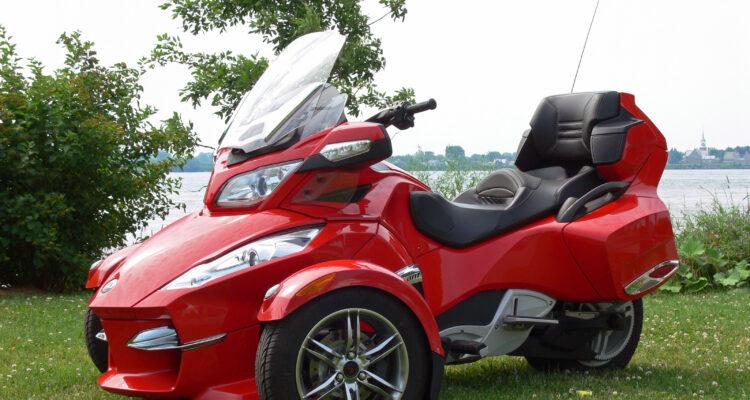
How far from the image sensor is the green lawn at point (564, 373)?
4.01 m

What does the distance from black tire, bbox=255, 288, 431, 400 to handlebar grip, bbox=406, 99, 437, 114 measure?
986mm

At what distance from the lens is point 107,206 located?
9.14m

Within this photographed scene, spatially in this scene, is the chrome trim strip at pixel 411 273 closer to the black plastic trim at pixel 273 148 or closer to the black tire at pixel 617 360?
the black plastic trim at pixel 273 148

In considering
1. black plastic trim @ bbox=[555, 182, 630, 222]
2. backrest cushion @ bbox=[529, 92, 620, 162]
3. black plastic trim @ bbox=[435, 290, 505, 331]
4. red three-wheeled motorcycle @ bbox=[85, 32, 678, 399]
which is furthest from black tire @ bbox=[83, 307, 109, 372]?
backrest cushion @ bbox=[529, 92, 620, 162]

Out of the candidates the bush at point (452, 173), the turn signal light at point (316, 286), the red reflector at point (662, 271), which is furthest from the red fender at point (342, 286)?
the bush at point (452, 173)

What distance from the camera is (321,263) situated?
123 inches

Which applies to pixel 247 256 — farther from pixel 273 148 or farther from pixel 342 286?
pixel 273 148

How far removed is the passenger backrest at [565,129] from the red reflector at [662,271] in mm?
672

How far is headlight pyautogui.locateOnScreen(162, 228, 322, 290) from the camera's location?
3064mm

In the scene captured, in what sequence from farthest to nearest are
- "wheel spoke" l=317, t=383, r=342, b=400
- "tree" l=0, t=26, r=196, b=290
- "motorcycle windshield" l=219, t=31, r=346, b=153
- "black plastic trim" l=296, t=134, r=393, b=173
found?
1. "tree" l=0, t=26, r=196, b=290
2. "motorcycle windshield" l=219, t=31, r=346, b=153
3. "black plastic trim" l=296, t=134, r=393, b=173
4. "wheel spoke" l=317, t=383, r=342, b=400

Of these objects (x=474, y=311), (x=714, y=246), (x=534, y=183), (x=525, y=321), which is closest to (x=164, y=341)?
(x=474, y=311)

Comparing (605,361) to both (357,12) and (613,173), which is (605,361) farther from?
(357,12)

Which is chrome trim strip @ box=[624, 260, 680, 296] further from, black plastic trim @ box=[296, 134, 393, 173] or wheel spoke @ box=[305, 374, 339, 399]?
wheel spoke @ box=[305, 374, 339, 399]

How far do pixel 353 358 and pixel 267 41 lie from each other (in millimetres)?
8709
